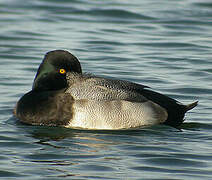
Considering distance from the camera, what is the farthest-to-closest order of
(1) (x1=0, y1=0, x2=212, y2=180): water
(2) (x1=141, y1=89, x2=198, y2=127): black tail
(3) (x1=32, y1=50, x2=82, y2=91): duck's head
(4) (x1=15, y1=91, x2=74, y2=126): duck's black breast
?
1. (2) (x1=141, y1=89, x2=198, y2=127): black tail
2. (3) (x1=32, y1=50, x2=82, y2=91): duck's head
3. (4) (x1=15, y1=91, x2=74, y2=126): duck's black breast
4. (1) (x1=0, y1=0, x2=212, y2=180): water

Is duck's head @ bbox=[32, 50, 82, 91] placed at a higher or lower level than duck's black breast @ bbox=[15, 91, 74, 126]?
higher

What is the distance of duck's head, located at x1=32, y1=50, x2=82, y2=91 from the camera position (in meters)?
8.91

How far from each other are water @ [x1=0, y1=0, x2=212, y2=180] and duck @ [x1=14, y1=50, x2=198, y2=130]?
0.47 feet

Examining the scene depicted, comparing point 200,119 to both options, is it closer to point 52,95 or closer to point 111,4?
point 52,95

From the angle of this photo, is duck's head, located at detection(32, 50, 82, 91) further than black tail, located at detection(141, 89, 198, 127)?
No

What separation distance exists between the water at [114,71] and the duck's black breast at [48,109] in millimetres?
116

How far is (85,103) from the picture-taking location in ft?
28.1

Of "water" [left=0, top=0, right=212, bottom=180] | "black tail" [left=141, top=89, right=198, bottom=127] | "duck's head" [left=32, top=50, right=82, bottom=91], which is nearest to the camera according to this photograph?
"water" [left=0, top=0, right=212, bottom=180]

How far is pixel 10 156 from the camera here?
748 cm

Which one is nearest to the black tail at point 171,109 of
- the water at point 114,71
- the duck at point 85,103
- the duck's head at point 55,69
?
the duck at point 85,103

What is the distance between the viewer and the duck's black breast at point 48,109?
8578 millimetres

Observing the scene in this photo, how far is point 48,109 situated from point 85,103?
49 centimetres

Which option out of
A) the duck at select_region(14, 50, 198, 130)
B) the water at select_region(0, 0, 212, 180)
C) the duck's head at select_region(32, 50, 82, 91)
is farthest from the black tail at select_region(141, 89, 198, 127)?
the duck's head at select_region(32, 50, 82, 91)

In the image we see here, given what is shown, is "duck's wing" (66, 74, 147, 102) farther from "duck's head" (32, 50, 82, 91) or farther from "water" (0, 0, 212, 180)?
"water" (0, 0, 212, 180)
